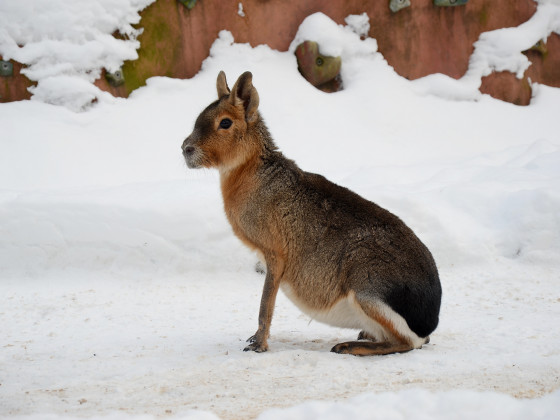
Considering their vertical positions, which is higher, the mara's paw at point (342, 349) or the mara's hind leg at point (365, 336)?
the mara's paw at point (342, 349)

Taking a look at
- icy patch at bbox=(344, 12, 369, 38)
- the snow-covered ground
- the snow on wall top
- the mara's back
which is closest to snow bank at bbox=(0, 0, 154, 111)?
the snow on wall top

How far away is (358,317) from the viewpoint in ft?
13.7

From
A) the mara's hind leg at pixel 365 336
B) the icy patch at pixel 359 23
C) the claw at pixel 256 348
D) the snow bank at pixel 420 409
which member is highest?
the icy patch at pixel 359 23

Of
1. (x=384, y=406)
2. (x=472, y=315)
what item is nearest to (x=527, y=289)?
(x=472, y=315)

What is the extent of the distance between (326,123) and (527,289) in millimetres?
6364

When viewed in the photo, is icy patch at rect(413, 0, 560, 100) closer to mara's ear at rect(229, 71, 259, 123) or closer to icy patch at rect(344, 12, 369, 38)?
icy patch at rect(344, 12, 369, 38)

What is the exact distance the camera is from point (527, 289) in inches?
234

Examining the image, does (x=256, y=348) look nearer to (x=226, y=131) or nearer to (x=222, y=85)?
(x=226, y=131)

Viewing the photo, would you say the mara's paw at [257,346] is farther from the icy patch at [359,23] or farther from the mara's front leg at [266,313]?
the icy patch at [359,23]

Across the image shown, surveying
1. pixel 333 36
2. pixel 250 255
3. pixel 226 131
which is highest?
pixel 333 36

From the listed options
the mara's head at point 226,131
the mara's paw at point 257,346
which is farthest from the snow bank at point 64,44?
the mara's paw at point 257,346

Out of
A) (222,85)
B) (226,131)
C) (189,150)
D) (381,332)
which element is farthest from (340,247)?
(222,85)

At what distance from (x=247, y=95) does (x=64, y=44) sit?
6.91 meters

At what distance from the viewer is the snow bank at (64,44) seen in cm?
1010
